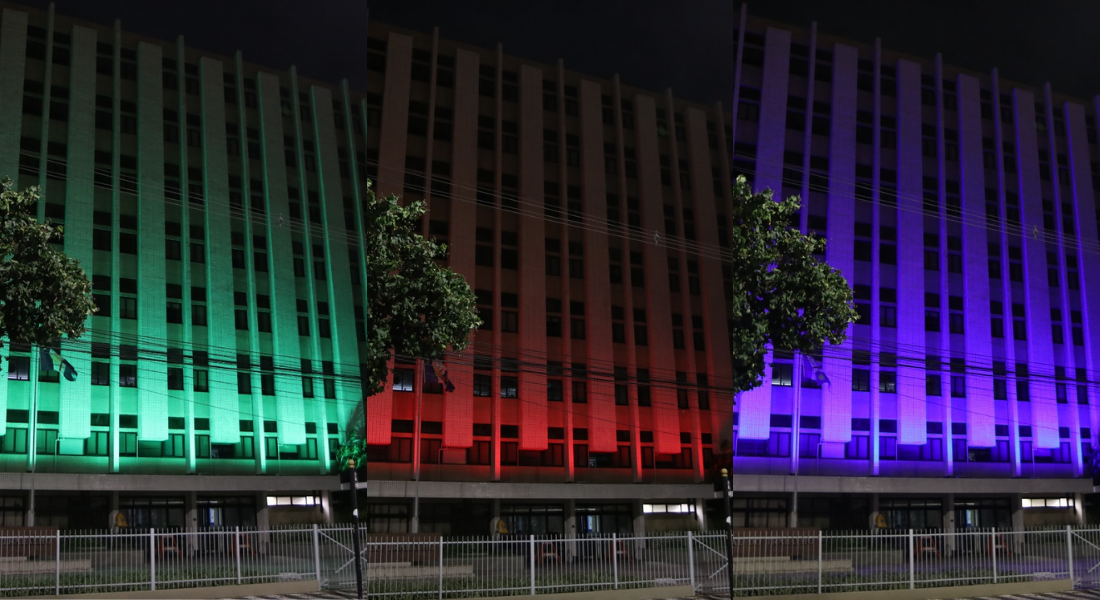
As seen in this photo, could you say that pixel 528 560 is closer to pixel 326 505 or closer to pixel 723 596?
pixel 723 596

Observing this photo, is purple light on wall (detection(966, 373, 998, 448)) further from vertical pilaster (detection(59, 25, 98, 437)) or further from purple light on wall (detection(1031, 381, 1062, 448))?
vertical pilaster (detection(59, 25, 98, 437))

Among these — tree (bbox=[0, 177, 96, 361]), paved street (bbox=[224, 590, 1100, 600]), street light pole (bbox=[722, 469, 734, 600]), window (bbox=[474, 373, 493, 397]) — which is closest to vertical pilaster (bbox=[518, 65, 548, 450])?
window (bbox=[474, 373, 493, 397])

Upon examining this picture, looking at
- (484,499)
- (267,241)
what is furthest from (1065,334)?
(267,241)

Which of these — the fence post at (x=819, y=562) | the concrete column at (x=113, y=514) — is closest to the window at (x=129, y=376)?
the concrete column at (x=113, y=514)

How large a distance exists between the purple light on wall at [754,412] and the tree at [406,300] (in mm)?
1562

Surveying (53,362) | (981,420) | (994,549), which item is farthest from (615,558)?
(53,362)

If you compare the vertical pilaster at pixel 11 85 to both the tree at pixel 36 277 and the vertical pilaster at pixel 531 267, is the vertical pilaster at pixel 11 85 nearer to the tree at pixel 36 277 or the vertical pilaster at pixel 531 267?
the tree at pixel 36 277

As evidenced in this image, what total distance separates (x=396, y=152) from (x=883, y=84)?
3.03 m

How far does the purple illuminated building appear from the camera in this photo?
5039 millimetres

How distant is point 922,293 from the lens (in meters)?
5.26

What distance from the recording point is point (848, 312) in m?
4.99

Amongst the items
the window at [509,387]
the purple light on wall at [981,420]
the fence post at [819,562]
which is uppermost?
the window at [509,387]

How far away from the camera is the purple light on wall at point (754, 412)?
4.62 m

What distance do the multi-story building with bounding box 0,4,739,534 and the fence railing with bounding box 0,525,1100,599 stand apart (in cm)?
16
